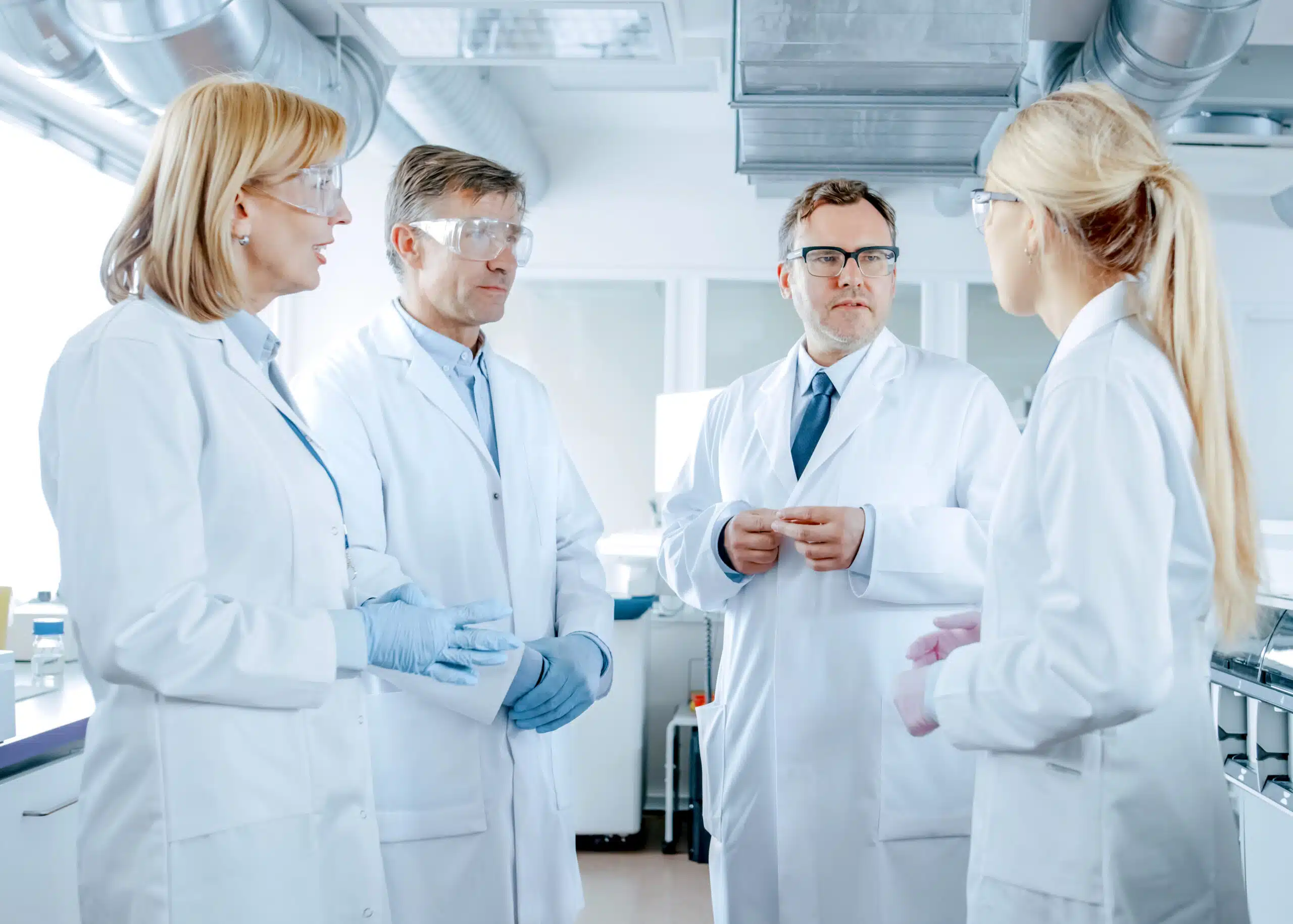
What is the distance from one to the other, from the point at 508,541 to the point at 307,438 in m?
0.47

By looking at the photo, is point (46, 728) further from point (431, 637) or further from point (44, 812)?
point (431, 637)

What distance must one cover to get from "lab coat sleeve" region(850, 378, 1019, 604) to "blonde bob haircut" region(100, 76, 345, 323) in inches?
39.8

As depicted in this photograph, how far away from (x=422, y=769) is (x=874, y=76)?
1.91m

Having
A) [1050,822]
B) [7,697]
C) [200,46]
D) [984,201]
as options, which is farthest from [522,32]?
[1050,822]

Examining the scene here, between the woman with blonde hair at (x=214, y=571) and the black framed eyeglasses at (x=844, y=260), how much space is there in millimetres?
880

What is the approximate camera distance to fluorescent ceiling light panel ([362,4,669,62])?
2.44 m

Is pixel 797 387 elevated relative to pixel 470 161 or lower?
lower

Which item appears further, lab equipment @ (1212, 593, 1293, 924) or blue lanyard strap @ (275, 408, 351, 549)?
lab equipment @ (1212, 593, 1293, 924)

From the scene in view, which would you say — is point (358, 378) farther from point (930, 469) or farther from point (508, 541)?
point (930, 469)

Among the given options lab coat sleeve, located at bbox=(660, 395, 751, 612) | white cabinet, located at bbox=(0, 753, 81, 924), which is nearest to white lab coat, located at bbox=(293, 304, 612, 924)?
lab coat sleeve, located at bbox=(660, 395, 751, 612)

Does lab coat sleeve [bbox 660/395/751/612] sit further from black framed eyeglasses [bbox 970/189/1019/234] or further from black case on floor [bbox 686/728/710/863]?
black case on floor [bbox 686/728/710/863]

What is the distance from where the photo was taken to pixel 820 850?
5.48 feet

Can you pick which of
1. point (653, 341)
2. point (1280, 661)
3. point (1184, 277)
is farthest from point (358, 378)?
point (653, 341)

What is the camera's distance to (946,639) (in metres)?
1.39
